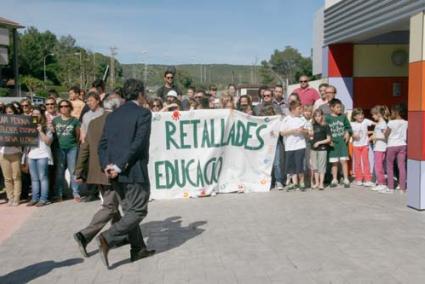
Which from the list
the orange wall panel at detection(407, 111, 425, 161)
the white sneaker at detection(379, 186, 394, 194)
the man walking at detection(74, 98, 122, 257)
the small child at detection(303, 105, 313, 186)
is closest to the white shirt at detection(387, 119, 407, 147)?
the white sneaker at detection(379, 186, 394, 194)

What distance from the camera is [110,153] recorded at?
6.00m

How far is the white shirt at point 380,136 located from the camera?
1045 centimetres

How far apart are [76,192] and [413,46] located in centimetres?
623

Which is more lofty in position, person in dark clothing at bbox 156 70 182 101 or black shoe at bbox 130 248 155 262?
person in dark clothing at bbox 156 70 182 101

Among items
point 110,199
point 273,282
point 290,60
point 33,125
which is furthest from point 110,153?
point 290,60

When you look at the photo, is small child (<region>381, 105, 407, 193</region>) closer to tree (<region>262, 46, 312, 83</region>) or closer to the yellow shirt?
the yellow shirt

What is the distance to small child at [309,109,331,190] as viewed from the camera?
10625 millimetres

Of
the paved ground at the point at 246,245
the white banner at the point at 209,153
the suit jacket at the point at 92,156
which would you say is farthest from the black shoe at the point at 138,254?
the white banner at the point at 209,153

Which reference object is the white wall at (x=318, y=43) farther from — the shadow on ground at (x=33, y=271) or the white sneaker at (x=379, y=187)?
the shadow on ground at (x=33, y=271)

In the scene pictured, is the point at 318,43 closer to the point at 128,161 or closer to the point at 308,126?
the point at 308,126

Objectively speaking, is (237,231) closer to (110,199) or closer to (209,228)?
(209,228)

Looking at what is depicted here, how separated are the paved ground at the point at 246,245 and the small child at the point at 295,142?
3.40 feet

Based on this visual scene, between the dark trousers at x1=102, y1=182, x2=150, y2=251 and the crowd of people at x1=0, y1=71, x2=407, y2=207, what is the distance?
11.1ft

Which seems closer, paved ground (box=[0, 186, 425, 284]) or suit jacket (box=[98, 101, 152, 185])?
paved ground (box=[0, 186, 425, 284])
